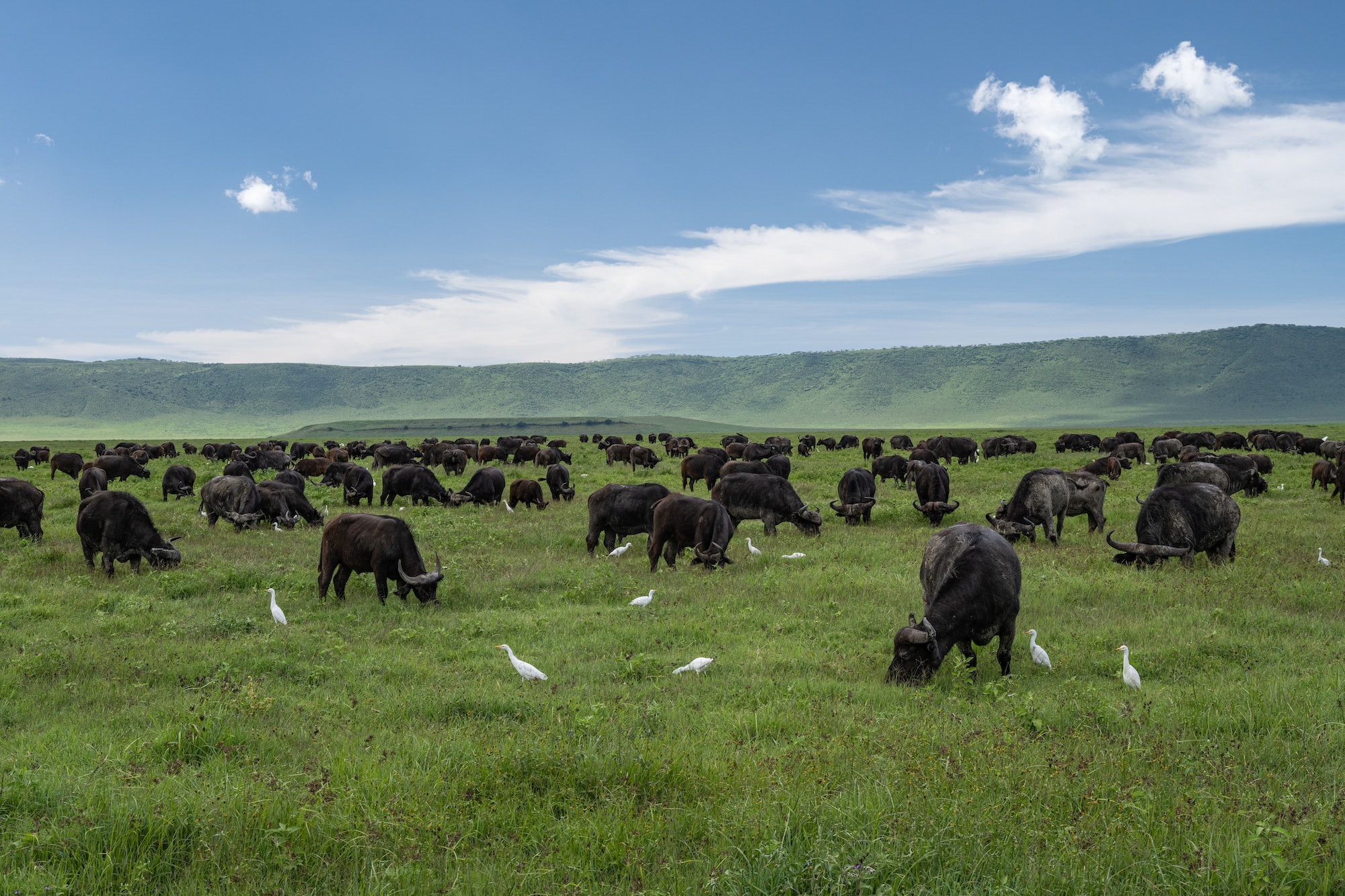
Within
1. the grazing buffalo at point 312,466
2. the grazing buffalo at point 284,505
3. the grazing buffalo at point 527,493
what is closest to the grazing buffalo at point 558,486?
the grazing buffalo at point 527,493

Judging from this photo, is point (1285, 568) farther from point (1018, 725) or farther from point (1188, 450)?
point (1188, 450)

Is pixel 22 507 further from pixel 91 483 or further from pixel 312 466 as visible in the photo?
pixel 312 466

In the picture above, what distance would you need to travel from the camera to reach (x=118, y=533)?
50.7 ft

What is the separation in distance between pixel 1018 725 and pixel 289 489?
21.7 meters

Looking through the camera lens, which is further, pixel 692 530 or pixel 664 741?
pixel 692 530

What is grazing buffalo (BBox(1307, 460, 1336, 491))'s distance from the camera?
28.7 m

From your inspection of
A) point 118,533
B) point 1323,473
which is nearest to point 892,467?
point 1323,473

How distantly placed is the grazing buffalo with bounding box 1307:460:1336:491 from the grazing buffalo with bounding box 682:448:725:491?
22.1 m

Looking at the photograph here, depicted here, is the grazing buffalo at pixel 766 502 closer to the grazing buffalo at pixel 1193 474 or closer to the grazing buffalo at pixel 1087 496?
the grazing buffalo at pixel 1087 496

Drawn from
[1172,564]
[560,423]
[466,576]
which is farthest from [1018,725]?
[560,423]

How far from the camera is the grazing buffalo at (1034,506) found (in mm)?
18688

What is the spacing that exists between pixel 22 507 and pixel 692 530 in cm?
1637

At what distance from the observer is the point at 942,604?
9711 millimetres

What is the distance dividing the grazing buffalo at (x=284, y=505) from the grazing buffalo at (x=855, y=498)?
15347 millimetres
